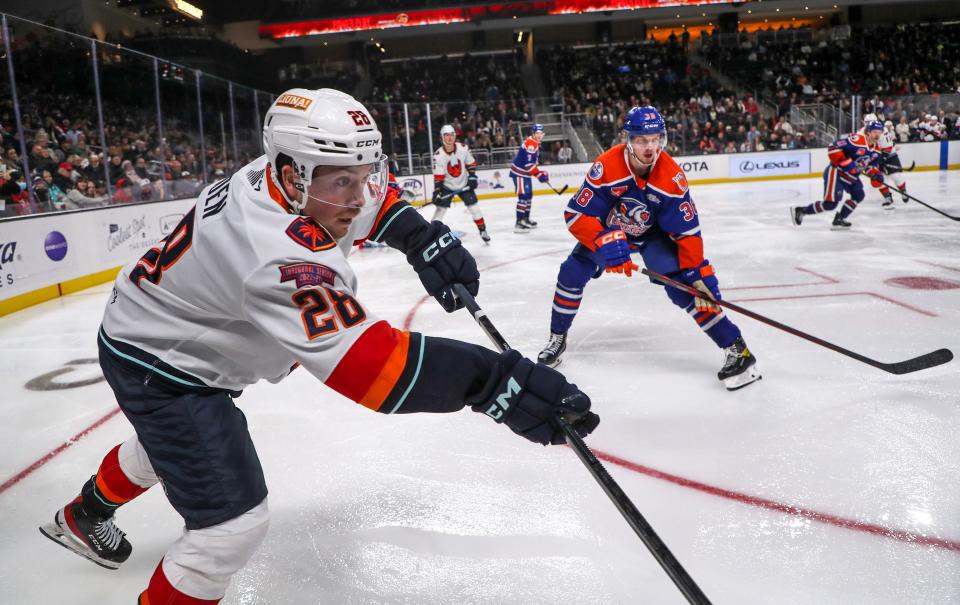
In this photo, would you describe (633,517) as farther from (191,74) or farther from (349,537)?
(191,74)

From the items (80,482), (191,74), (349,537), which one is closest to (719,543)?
(349,537)

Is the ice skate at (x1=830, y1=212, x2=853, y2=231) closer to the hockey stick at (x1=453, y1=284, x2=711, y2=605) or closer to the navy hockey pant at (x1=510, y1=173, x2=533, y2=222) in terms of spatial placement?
the navy hockey pant at (x1=510, y1=173, x2=533, y2=222)

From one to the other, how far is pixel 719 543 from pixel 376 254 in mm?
6340

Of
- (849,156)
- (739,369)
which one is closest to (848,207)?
(849,156)

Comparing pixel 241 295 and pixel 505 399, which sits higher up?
pixel 241 295

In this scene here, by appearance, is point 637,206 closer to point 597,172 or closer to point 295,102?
point 597,172

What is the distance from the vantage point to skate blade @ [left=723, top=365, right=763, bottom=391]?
122 inches

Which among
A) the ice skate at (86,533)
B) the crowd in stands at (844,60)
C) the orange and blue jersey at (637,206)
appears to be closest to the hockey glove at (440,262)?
the ice skate at (86,533)

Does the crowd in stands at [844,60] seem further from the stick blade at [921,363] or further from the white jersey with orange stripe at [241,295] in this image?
the white jersey with orange stripe at [241,295]

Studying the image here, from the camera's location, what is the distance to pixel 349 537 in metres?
2.06

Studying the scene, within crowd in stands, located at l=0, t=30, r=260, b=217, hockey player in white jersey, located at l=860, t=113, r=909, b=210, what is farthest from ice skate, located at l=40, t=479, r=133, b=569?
hockey player in white jersey, located at l=860, t=113, r=909, b=210

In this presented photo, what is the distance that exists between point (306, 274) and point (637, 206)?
94.0 inches

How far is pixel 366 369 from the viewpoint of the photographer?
1145mm

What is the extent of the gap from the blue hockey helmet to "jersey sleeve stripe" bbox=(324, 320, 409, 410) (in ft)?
7.30
